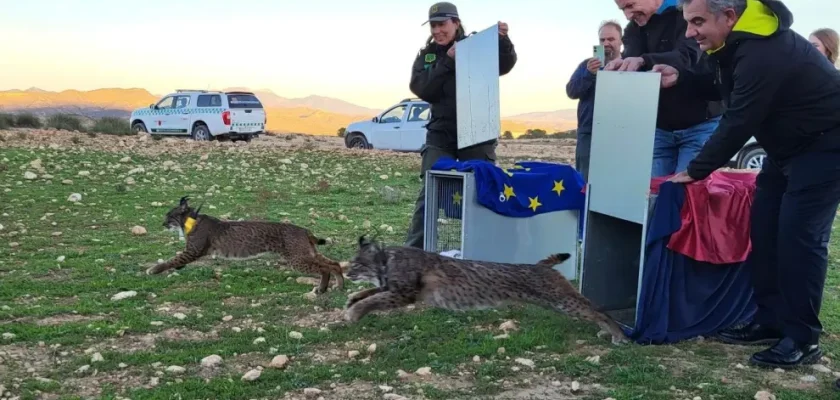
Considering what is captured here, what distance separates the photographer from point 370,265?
237 inches

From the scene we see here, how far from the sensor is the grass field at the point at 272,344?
4.45 m

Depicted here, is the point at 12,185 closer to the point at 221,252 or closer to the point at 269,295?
the point at 221,252

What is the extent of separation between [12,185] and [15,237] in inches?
181

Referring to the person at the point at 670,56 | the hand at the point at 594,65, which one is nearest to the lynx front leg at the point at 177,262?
the hand at the point at 594,65

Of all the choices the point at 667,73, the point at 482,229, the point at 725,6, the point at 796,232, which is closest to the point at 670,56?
the point at 667,73

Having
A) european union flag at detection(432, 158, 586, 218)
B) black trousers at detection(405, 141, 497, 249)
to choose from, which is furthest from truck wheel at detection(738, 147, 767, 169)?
black trousers at detection(405, 141, 497, 249)

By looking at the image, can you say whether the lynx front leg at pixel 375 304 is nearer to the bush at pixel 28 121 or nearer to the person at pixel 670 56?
the person at pixel 670 56

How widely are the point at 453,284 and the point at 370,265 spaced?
0.67 meters

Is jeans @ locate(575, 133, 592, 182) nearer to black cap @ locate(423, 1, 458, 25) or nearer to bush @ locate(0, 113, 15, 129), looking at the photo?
black cap @ locate(423, 1, 458, 25)

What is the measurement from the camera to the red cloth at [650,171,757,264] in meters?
5.14

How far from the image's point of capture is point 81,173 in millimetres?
14461

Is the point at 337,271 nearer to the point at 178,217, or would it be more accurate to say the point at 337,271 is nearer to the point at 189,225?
the point at 189,225

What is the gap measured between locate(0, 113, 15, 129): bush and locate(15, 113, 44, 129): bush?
0.18 metres

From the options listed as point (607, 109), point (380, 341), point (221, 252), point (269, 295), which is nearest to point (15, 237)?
point (221, 252)
